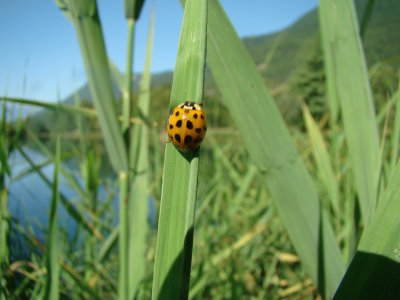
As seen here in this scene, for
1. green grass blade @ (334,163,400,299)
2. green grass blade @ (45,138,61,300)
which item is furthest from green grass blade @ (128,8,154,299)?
green grass blade @ (334,163,400,299)

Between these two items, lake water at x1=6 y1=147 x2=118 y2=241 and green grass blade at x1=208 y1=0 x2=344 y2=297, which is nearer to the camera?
green grass blade at x1=208 y1=0 x2=344 y2=297

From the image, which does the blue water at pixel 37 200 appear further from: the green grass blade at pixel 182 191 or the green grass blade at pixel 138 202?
the green grass blade at pixel 182 191

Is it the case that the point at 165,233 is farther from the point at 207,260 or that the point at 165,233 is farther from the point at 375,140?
the point at 207,260

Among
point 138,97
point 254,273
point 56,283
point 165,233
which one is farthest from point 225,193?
point 165,233

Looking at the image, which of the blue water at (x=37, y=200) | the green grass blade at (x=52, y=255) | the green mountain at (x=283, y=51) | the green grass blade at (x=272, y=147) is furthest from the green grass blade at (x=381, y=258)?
the blue water at (x=37, y=200)

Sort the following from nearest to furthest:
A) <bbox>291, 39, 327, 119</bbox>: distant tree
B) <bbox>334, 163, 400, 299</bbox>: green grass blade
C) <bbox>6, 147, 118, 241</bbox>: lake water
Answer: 1. <bbox>334, 163, 400, 299</bbox>: green grass blade
2. <bbox>6, 147, 118, 241</bbox>: lake water
3. <bbox>291, 39, 327, 119</bbox>: distant tree

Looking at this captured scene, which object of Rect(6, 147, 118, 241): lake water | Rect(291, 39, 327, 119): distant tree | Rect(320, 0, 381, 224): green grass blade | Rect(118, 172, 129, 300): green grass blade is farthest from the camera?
Rect(291, 39, 327, 119): distant tree

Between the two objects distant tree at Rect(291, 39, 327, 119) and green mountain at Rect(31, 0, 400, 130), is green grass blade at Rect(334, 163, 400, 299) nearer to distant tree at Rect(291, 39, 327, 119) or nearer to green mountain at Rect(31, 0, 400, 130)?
green mountain at Rect(31, 0, 400, 130)
